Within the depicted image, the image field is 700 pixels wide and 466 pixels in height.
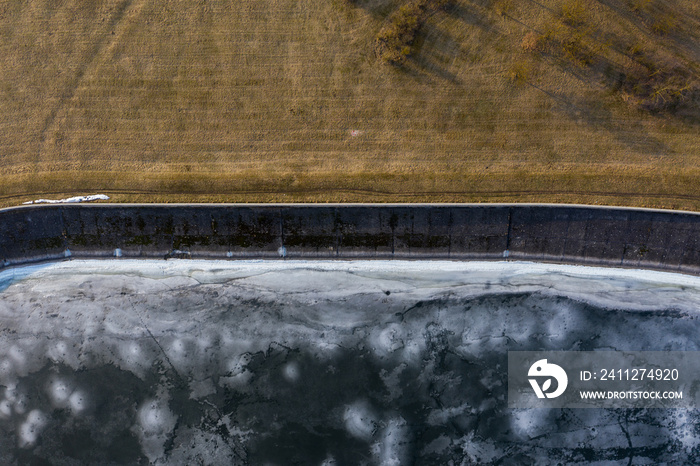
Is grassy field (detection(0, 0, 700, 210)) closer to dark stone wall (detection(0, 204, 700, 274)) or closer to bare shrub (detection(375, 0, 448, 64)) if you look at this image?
bare shrub (detection(375, 0, 448, 64))

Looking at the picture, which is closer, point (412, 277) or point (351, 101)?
point (351, 101)

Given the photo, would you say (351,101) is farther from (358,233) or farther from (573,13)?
(573,13)

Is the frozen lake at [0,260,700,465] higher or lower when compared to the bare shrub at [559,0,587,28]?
lower

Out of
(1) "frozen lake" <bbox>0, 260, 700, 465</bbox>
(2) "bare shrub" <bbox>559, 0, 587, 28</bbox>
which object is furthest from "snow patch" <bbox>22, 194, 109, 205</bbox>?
(2) "bare shrub" <bbox>559, 0, 587, 28</bbox>

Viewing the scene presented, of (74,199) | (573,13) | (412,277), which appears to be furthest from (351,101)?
(74,199)

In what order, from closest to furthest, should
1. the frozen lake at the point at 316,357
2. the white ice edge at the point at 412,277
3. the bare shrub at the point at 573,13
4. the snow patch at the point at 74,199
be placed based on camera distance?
the bare shrub at the point at 573,13, the snow patch at the point at 74,199, the white ice edge at the point at 412,277, the frozen lake at the point at 316,357

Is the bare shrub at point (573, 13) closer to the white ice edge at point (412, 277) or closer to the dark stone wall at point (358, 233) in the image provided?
the dark stone wall at point (358, 233)

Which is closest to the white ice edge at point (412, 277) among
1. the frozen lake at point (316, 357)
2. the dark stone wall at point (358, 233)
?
the frozen lake at point (316, 357)
